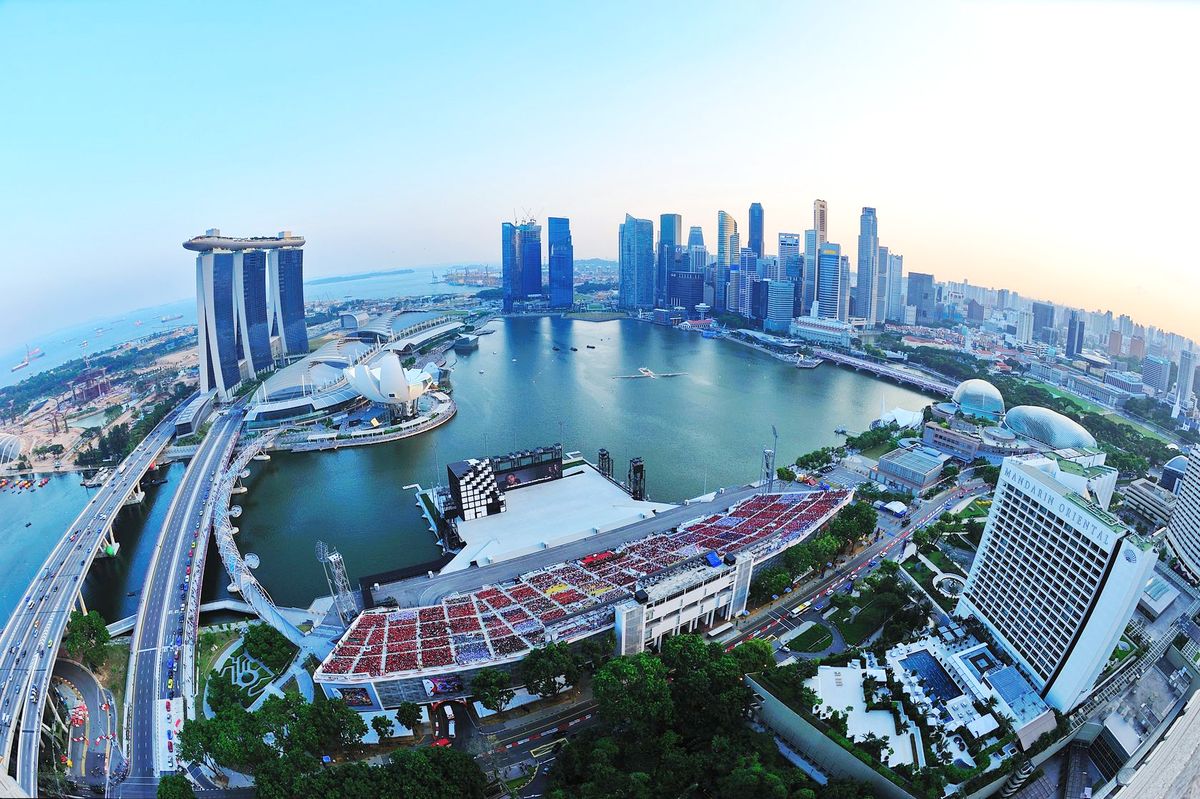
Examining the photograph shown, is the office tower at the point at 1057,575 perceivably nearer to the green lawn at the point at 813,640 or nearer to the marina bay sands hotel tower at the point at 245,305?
the green lawn at the point at 813,640

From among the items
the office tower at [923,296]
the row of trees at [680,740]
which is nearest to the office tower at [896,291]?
the office tower at [923,296]

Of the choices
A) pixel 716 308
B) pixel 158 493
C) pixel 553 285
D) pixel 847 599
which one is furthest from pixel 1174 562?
pixel 553 285

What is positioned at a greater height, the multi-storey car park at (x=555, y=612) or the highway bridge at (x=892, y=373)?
the highway bridge at (x=892, y=373)

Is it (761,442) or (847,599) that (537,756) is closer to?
(847,599)

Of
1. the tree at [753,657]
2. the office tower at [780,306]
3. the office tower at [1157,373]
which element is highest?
the office tower at [780,306]

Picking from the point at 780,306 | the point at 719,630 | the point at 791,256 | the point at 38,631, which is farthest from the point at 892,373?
the point at 38,631

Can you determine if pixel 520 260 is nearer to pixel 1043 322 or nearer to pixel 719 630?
pixel 1043 322
